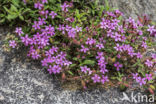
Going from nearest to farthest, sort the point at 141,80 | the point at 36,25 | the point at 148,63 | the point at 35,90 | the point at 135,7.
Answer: the point at 35,90, the point at 141,80, the point at 148,63, the point at 36,25, the point at 135,7

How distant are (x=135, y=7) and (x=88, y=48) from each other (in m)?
1.45

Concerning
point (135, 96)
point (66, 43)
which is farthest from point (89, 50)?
point (135, 96)

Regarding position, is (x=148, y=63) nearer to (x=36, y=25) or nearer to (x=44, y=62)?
(x=44, y=62)

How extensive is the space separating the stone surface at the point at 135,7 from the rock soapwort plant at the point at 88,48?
59 cm

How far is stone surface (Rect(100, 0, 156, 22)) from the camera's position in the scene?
3705 millimetres

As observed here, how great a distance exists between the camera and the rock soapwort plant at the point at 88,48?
2.72 metres

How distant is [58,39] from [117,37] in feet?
2.74

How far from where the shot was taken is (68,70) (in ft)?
8.91

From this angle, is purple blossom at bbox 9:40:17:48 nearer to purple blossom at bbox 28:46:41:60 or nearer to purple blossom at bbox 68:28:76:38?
purple blossom at bbox 28:46:41:60

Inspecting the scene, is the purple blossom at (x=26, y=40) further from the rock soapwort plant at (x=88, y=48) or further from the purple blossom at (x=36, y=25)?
the purple blossom at (x=36, y=25)

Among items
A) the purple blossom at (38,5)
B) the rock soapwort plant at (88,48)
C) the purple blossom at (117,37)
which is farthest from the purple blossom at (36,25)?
the purple blossom at (117,37)

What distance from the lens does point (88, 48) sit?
2846 millimetres

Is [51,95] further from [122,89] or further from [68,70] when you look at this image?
[122,89]

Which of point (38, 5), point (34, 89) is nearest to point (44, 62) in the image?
point (34, 89)
